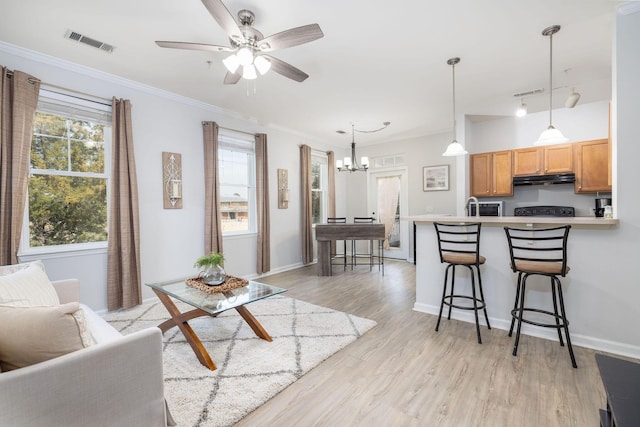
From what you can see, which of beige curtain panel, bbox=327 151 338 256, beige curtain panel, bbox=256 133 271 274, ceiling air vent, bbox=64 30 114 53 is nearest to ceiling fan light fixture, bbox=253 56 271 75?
ceiling air vent, bbox=64 30 114 53

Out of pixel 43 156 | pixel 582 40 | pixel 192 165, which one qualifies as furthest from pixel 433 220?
pixel 43 156

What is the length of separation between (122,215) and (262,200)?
2054 millimetres

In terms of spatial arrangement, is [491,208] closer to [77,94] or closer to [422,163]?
[422,163]

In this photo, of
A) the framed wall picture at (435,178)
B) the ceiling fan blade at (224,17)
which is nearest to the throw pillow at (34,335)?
the ceiling fan blade at (224,17)

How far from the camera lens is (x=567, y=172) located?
436 centimetres

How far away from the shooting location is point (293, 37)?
77.4 inches

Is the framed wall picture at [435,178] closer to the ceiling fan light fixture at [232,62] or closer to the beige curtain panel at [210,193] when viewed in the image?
the beige curtain panel at [210,193]

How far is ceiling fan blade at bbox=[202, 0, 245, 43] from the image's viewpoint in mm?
1676

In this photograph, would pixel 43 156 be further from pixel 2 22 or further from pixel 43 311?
→ pixel 43 311

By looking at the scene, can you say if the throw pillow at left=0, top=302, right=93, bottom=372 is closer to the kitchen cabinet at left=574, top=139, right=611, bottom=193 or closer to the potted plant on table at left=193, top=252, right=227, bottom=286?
the potted plant on table at left=193, top=252, right=227, bottom=286

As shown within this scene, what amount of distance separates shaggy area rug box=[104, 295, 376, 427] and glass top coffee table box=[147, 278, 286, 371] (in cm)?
11

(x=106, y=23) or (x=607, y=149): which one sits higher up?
(x=106, y=23)

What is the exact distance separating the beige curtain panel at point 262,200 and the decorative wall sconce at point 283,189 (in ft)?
1.29

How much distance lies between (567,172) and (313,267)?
4.53 m
